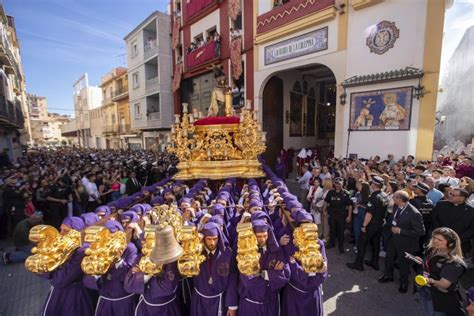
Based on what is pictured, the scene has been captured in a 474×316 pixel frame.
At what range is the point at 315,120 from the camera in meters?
17.1

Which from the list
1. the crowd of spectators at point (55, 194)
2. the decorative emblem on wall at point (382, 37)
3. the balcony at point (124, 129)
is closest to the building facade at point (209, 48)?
the decorative emblem on wall at point (382, 37)

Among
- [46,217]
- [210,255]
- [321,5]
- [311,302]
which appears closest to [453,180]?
[311,302]

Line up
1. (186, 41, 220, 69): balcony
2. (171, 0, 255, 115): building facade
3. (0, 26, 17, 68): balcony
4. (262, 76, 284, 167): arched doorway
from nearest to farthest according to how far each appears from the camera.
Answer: (0, 26, 17, 68): balcony → (262, 76, 284, 167): arched doorway → (171, 0, 255, 115): building facade → (186, 41, 220, 69): balcony

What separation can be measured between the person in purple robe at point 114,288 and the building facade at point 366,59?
29.3 ft

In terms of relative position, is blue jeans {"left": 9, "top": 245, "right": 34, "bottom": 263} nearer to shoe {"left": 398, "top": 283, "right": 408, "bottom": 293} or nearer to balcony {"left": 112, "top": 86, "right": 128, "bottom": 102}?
shoe {"left": 398, "top": 283, "right": 408, "bottom": 293}

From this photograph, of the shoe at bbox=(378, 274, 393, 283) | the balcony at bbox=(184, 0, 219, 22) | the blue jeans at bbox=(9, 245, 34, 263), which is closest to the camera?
the shoe at bbox=(378, 274, 393, 283)

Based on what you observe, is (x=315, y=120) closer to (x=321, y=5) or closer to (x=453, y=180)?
(x=321, y=5)

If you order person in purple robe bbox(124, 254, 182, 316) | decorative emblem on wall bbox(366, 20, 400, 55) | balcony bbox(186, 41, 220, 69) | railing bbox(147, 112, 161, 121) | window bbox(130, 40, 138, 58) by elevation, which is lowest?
person in purple robe bbox(124, 254, 182, 316)

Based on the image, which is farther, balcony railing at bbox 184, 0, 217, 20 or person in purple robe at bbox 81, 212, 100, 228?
balcony railing at bbox 184, 0, 217, 20

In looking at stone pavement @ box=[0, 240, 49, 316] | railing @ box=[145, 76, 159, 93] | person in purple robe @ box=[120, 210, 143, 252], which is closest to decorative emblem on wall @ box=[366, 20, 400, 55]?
person in purple robe @ box=[120, 210, 143, 252]

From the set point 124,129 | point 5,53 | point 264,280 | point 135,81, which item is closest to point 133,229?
point 264,280

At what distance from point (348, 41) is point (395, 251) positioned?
8178mm

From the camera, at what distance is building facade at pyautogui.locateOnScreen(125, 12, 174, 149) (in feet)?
62.9

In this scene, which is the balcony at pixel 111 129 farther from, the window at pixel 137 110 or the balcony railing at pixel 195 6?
the balcony railing at pixel 195 6
